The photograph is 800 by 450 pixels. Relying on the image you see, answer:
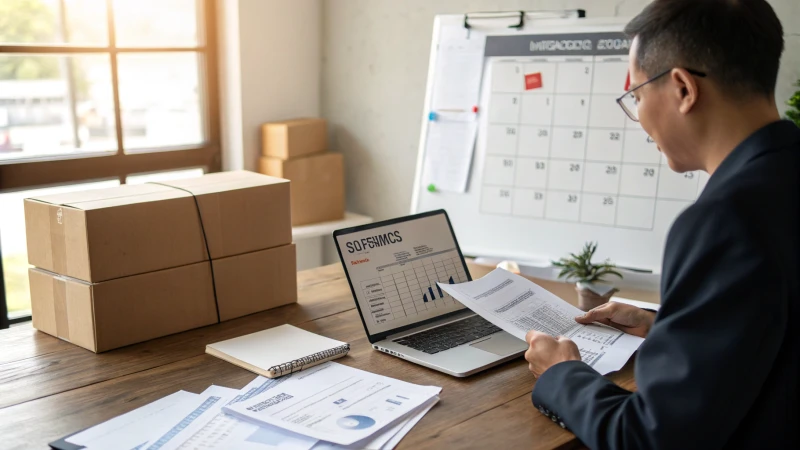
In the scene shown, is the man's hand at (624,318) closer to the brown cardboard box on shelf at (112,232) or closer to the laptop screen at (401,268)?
the laptop screen at (401,268)

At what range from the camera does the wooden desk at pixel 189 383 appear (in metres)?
1.25

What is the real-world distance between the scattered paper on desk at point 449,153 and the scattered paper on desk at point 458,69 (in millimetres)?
66

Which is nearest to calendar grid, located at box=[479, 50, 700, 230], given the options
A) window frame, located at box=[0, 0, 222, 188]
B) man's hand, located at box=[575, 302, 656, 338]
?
man's hand, located at box=[575, 302, 656, 338]

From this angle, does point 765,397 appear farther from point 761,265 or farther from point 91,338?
point 91,338

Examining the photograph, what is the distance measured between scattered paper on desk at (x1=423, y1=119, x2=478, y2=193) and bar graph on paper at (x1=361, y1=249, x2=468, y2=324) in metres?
0.87

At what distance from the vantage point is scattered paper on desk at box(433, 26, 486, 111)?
104 inches

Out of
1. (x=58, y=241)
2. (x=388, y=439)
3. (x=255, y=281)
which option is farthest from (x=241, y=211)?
(x=388, y=439)

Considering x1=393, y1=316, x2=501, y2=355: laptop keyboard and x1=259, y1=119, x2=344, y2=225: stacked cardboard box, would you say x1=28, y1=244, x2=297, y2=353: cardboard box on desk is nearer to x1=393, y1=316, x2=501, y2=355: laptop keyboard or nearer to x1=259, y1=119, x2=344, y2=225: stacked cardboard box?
x1=393, y1=316, x2=501, y2=355: laptop keyboard

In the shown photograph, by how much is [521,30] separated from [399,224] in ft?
3.56

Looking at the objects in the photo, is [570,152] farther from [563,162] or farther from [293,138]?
[293,138]

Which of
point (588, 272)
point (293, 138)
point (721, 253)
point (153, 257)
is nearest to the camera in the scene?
point (721, 253)

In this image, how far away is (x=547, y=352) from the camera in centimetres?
140

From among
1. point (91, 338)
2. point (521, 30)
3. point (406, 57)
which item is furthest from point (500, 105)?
point (91, 338)

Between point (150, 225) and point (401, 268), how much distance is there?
553 mm
